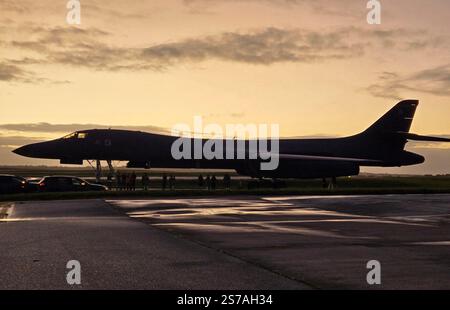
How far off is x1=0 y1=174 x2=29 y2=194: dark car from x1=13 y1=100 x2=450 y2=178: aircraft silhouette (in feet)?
20.8

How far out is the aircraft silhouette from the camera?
49.5 metres

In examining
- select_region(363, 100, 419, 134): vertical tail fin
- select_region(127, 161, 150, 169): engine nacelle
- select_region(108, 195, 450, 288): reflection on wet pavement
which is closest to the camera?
select_region(108, 195, 450, 288): reflection on wet pavement

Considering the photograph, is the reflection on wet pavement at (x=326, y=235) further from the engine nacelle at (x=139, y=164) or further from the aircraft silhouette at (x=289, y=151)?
the engine nacelle at (x=139, y=164)

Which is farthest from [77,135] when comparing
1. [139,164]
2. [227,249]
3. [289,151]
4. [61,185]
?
[227,249]

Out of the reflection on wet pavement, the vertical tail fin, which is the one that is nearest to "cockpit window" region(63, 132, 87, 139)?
the reflection on wet pavement

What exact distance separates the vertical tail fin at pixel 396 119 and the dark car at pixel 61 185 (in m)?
29.6

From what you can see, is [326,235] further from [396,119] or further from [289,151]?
[396,119]

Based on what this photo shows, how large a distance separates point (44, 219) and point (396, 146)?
148 ft

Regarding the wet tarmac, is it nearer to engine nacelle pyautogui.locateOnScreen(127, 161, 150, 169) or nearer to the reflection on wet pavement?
the reflection on wet pavement
